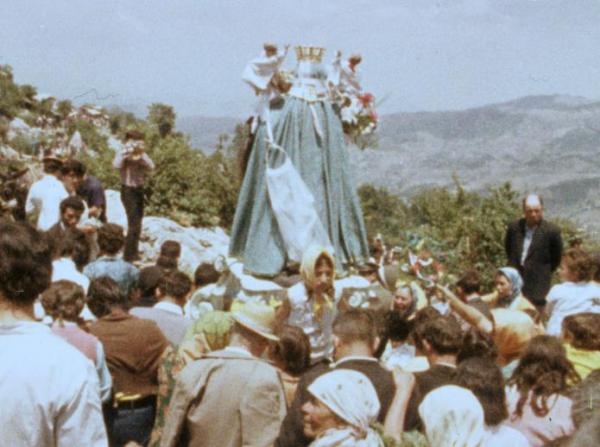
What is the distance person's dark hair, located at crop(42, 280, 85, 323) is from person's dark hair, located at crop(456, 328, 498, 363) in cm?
194

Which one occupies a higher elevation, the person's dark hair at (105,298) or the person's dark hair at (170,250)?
the person's dark hair at (105,298)

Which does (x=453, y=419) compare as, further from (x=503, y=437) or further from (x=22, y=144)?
(x=22, y=144)

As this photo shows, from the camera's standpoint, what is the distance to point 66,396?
274 centimetres

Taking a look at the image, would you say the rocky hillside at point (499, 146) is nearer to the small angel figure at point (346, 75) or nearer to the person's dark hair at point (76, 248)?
the small angel figure at point (346, 75)

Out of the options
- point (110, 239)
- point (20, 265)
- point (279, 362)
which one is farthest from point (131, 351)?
point (20, 265)

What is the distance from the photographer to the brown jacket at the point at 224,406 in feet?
13.5

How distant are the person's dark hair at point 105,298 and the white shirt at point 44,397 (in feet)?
8.20

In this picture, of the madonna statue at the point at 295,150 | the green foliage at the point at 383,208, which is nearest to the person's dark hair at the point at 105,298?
the madonna statue at the point at 295,150

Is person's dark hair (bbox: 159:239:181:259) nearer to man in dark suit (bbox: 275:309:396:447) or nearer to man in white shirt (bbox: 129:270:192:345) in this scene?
man in white shirt (bbox: 129:270:192:345)

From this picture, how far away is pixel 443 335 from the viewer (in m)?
4.78

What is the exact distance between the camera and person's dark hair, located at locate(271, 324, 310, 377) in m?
4.83

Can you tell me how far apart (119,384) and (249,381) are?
1203mm

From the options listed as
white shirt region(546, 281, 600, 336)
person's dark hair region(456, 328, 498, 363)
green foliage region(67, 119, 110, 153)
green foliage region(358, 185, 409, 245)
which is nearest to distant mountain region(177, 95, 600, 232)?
green foliage region(358, 185, 409, 245)

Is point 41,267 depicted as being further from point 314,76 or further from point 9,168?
point 9,168
